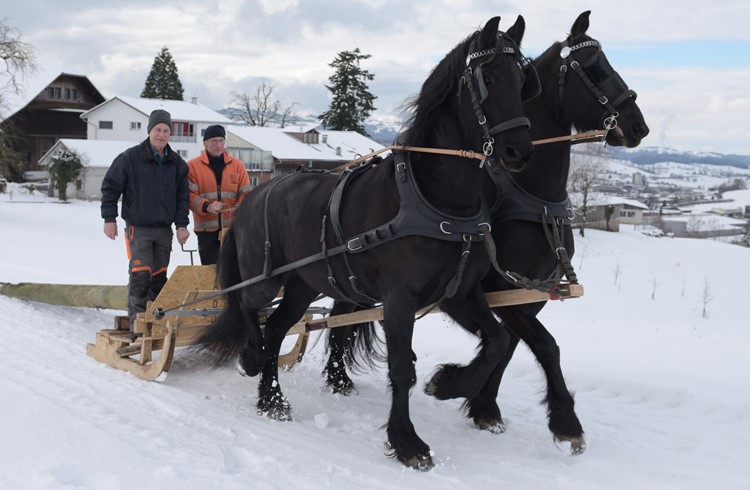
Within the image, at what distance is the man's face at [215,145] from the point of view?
255 inches

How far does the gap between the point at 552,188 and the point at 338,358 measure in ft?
7.77

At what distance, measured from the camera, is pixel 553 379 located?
15.7 feet

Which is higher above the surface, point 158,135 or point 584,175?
point 584,175

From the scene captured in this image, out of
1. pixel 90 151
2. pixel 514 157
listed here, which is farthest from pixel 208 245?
pixel 90 151

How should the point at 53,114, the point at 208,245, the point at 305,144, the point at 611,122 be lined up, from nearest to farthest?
the point at 611,122 → the point at 208,245 → the point at 305,144 → the point at 53,114

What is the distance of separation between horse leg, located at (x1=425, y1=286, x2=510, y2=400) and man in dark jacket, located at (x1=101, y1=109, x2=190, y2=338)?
2677 mm

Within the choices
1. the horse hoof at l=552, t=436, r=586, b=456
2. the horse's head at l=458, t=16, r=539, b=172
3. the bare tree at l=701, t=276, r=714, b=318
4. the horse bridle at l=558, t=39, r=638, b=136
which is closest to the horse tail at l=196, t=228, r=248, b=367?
the horse hoof at l=552, t=436, r=586, b=456

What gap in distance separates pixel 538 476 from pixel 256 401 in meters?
2.34

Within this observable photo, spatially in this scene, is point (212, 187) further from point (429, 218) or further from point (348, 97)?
point (348, 97)

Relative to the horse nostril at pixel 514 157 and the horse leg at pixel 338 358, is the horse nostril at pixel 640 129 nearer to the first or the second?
the horse nostril at pixel 514 157

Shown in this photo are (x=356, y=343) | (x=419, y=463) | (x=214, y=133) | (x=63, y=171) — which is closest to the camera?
(x=419, y=463)

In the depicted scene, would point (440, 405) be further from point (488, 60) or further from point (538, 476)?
point (488, 60)

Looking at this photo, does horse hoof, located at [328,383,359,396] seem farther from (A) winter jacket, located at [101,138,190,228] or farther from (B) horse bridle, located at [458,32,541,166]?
(B) horse bridle, located at [458,32,541,166]

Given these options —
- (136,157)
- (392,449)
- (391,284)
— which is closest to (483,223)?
(391,284)
